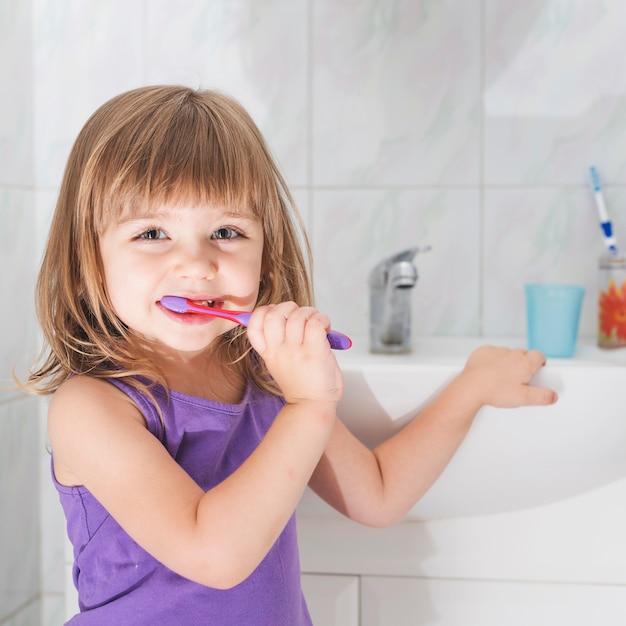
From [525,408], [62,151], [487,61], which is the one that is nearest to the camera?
[525,408]

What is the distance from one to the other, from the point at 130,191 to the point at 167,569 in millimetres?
367

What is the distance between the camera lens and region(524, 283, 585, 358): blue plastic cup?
3.38 ft

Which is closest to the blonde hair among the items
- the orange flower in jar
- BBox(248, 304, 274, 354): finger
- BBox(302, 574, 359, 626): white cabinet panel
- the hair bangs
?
the hair bangs

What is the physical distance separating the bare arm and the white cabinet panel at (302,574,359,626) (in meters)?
0.16

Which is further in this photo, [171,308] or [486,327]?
[486,327]

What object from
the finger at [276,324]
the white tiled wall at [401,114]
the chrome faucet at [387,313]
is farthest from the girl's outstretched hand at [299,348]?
the white tiled wall at [401,114]

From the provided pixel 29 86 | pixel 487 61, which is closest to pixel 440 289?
pixel 487 61

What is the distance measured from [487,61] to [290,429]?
0.75 m

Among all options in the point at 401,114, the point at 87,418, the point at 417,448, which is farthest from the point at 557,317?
the point at 87,418

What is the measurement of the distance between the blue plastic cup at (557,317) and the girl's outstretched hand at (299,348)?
43 cm

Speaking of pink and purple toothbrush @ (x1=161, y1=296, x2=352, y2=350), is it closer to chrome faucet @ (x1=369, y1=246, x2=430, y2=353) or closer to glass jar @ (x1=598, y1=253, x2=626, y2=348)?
chrome faucet @ (x1=369, y1=246, x2=430, y2=353)

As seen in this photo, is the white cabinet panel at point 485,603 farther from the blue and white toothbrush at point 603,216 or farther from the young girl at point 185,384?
the blue and white toothbrush at point 603,216

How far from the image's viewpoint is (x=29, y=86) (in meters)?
1.29

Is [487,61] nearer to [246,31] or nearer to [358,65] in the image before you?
[358,65]
